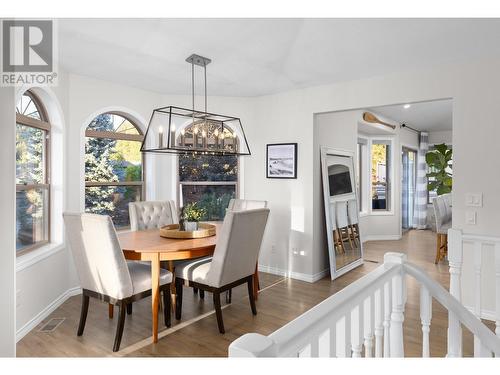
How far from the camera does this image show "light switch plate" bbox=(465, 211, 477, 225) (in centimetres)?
329

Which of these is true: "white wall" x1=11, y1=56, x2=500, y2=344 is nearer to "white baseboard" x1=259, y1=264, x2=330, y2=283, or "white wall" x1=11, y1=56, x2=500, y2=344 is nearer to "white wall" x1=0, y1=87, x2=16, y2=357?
"white baseboard" x1=259, y1=264, x2=330, y2=283

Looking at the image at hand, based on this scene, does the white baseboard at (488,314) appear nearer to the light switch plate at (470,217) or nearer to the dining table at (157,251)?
the light switch plate at (470,217)

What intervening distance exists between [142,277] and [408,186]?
757 cm

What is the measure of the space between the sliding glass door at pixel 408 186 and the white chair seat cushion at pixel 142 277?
22.9 ft

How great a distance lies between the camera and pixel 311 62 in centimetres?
344

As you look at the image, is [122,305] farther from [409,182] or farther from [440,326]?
[409,182]

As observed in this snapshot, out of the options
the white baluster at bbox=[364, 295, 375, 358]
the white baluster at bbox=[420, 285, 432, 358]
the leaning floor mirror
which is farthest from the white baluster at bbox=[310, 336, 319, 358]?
the leaning floor mirror

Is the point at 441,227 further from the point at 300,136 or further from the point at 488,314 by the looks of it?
the point at 300,136

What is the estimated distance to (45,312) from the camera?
329cm

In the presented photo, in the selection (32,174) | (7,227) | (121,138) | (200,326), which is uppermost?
(121,138)

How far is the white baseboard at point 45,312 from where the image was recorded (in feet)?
9.45

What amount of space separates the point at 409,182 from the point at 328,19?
7.08 m

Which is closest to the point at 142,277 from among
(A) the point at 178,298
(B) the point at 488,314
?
(A) the point at 178,298

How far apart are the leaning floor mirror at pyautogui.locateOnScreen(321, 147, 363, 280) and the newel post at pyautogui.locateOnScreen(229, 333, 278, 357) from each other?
384 centimetres
